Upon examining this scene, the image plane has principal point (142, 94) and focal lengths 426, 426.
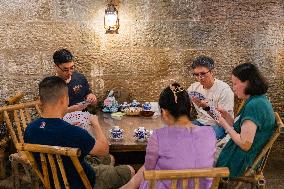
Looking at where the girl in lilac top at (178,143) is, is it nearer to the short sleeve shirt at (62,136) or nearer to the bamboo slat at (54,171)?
the short sleeve shirt at (62,136)

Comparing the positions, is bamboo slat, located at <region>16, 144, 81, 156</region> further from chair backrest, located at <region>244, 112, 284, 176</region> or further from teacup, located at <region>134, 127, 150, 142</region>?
chair backrest, located at <region>244, 112, 284, 176</region>

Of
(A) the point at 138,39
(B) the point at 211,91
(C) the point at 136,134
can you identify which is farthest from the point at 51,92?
(A) the point at 138,39

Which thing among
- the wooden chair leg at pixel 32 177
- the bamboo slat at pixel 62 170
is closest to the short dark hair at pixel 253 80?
the bamboo slat at pixel 62 170

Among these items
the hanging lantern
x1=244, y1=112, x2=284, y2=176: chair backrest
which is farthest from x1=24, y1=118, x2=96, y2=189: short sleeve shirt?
the hanging lantern

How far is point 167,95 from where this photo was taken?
296cm

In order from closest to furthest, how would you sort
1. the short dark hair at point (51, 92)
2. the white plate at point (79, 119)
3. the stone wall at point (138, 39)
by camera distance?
the short dark hair at point (51, 92), the white plate at point (79, 119), the stone wall at point (138, 39)

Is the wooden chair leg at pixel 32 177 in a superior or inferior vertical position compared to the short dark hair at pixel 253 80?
inferior

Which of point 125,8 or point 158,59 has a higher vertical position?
point 125,8

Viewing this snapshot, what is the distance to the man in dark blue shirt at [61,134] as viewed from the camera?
3006mm

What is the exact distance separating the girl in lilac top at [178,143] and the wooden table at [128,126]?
2.80 ft

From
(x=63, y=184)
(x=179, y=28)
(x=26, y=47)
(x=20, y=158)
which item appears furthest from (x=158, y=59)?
(x=63, y=184)

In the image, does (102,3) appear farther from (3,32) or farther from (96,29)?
(3,32)

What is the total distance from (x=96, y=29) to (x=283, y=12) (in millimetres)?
2377

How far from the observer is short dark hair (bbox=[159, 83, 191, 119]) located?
9.59 feet
